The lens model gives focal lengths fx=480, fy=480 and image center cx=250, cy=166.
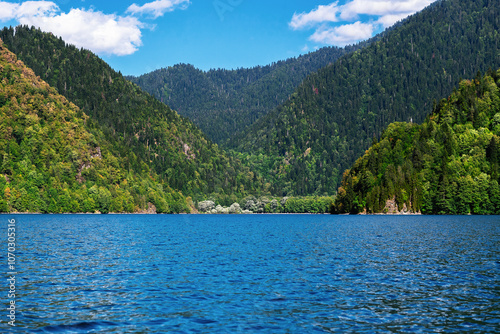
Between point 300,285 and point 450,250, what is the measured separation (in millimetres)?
38018

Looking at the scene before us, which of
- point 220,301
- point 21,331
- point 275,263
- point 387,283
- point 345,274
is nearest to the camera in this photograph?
point 21,331

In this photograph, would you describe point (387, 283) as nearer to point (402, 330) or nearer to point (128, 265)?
point (402, 330)

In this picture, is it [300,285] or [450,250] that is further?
[450,250]

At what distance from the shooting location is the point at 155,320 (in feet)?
109

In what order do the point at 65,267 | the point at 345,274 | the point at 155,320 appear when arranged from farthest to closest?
the point at 65,267 < the point at 345,274 < the point at 155,320

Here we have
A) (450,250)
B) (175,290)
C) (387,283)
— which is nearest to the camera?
(175,290)

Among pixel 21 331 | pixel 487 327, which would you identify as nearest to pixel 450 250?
pixel 487 327

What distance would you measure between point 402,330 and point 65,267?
40.1 meters

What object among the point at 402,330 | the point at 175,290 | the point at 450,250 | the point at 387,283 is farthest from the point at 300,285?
the point at 450,250

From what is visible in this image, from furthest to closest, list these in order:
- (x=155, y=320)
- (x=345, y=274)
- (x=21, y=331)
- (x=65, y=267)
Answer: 1. (x=65, y=267)
2. (x=345, y=274)
3. (x=155, y=320)
4. (x=21, y=331)

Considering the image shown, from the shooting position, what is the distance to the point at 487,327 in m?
30.5

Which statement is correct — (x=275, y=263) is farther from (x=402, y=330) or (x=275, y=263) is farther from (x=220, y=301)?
(x=402, y=330)

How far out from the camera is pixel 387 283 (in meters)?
46.4

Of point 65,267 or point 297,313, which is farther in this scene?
point 65,267
